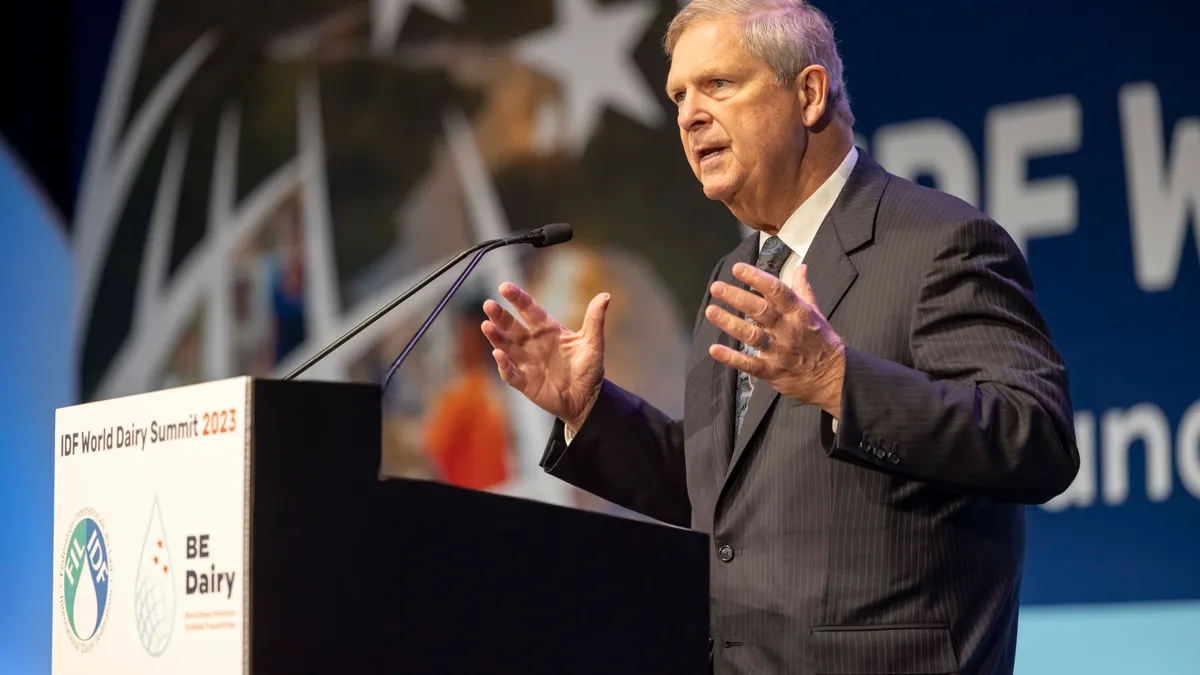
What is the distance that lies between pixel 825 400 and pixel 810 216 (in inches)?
23.3

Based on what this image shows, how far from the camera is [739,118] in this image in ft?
7.04

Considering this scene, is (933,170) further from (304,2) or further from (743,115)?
(304,2)

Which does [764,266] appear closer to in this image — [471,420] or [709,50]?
[709,50]

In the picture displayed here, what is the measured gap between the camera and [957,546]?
1.79 metres

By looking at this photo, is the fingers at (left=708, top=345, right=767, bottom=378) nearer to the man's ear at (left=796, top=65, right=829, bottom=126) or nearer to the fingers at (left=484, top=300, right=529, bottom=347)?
the fingers at (left=484, top=300, right=529, bottom=347)

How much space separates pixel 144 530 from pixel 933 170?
295 cm

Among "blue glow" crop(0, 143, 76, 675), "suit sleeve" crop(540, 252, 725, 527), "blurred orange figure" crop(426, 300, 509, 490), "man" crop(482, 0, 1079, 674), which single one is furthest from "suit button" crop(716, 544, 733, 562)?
"blue glow" crop(0, 143, 76, 675)

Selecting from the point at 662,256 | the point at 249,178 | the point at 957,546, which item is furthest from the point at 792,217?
the point at 249,178

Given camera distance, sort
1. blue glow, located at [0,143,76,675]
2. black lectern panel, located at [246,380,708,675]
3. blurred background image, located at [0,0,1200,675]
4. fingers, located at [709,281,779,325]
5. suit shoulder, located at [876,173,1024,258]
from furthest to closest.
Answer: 1. blue glow, located at [0,143,76,675]
2. blurred background image, located at [0,0,1200,675]
3. suit shoulder, located at [876,173,1024,258]
4. fingers, located at [709,281,779,325]
5. black lectern panel, located at [246,380,708,675]

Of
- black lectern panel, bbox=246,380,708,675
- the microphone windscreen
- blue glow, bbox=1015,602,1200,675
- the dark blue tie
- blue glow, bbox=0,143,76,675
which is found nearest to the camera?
black lectern panel, bbox=246,380,708,675

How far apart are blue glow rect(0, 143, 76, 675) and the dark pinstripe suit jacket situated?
4.54 meters

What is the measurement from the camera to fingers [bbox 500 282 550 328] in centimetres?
192

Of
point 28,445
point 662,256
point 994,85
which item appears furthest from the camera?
point 28,445

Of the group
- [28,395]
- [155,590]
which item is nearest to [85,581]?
[155,590]
